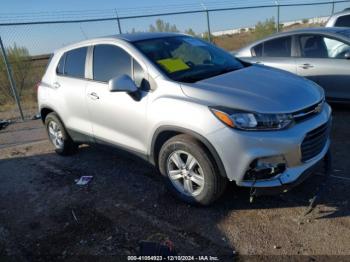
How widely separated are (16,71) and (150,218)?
11.7 m

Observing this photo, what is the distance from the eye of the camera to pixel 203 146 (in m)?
3.61

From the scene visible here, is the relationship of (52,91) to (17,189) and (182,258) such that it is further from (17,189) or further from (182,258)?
(182,258)

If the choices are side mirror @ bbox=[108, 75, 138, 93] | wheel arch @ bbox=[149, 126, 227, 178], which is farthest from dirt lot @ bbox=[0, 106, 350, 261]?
side mirror @ bbox=[108, 75, 138, 93]

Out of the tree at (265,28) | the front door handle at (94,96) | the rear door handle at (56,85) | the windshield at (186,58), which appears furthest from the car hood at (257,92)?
the tree at (265,28)

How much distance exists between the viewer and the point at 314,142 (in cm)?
357

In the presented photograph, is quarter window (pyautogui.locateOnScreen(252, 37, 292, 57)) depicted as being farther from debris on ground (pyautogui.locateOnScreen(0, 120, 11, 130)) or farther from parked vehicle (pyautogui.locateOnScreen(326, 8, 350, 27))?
debris on ground (pyautogui.locateOnScreen(0, 120, 11, 130))

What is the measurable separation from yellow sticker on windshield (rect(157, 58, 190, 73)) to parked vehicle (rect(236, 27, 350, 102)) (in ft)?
10.8

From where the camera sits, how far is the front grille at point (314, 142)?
344cm

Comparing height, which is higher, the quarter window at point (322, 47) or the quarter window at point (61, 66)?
the quarter window at point (61, 66)

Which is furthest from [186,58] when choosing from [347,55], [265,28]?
[265,28]

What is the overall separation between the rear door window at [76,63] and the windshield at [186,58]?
107 centimetres

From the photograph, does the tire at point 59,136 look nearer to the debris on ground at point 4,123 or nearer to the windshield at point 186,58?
the windshield at point 186,58

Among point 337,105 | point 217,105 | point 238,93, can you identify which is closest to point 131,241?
point 217,105

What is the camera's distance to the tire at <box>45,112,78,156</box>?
5848 mm
